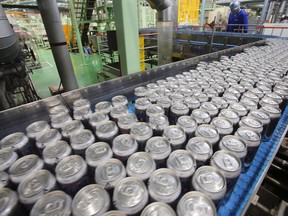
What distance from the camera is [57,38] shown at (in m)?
2.29

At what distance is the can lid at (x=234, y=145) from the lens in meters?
0.72

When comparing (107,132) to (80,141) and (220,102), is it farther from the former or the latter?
(220,102)

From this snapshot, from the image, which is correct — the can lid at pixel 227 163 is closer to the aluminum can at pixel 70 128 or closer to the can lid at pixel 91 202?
the can lid at pixel 91 202

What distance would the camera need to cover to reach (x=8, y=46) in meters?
1.64

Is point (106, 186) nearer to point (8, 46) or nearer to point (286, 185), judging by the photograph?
point (286, 185)

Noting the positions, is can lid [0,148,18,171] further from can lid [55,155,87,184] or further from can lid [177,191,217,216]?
can lid [177,191,217,216]

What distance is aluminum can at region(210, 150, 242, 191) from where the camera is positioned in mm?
637

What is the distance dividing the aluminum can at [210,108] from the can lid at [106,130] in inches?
22.4

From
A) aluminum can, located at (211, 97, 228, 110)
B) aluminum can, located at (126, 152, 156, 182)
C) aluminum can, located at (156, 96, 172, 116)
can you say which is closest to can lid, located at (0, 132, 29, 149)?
aluminum can, located at (126, 152, 156, 182)

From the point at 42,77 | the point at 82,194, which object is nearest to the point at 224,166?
the point at 82,194

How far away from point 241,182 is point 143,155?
0.50m

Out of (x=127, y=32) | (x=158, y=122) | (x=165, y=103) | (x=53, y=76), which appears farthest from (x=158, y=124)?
(x=53, y=76)

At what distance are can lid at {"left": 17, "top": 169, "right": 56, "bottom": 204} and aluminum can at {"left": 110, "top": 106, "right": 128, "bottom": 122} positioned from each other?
1.46ft

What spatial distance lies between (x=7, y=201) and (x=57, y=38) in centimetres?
229
